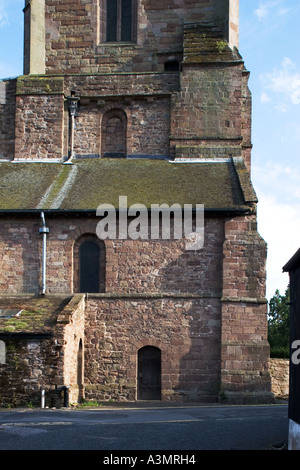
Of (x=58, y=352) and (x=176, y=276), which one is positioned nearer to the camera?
(x=58, y=352)

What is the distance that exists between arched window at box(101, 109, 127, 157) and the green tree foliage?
14095mm

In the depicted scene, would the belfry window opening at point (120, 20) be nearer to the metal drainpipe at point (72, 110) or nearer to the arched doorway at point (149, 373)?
the metal drainpipe at point (72, 110)

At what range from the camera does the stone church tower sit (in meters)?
21.7

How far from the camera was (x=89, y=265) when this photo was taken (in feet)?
76.3

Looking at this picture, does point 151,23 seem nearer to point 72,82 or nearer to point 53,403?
point 72,82

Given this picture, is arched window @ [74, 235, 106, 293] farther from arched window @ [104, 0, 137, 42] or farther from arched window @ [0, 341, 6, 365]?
arched window @ [104, 0, 137, 42]

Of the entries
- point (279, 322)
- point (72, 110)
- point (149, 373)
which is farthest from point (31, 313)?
point (279, 322)

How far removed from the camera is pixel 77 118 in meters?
27.5

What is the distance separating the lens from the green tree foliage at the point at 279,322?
39.3 metres

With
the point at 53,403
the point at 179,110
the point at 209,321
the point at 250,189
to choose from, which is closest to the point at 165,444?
the point at 53,403

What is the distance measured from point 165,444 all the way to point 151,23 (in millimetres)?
20534

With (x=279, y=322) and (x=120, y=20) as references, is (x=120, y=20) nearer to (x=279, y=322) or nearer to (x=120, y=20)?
(x=120, y=20)

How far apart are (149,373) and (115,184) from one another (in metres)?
6.55

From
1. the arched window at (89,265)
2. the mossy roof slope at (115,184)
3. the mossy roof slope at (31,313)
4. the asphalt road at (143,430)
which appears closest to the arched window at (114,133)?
the mossy roof slope at (115,184)
